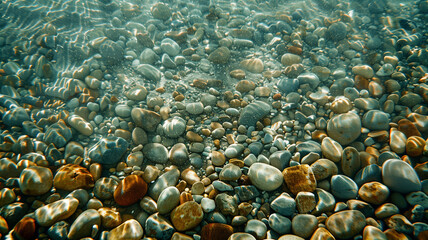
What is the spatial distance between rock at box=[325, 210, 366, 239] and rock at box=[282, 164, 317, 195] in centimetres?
37

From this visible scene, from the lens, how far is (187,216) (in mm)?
2117

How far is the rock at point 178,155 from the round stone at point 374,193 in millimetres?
2229

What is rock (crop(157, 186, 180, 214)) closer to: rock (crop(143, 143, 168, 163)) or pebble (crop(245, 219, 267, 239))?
rock (crop(143, 143, 168, 163))

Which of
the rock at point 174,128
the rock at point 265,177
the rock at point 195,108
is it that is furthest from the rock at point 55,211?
the rock at point 265,177

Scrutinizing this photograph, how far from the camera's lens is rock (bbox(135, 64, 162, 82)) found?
3.61 metres

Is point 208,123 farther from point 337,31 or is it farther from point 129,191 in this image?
point 337,31

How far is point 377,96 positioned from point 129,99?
4.37 meters

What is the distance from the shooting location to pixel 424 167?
229cm

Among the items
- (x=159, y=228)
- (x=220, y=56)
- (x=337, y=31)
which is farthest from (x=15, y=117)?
(x=337, y=31)

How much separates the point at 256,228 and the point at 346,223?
93 centimetres

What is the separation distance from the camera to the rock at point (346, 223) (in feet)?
6.39

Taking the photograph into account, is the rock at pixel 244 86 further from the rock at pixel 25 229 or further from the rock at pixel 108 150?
the rock at pixel 25 229

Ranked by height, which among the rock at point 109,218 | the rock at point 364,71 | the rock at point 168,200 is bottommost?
the rock at point 109,218

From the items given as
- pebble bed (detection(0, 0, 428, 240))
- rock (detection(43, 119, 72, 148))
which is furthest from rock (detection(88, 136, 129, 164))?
rock (detection(43, 119, 72, 148))
